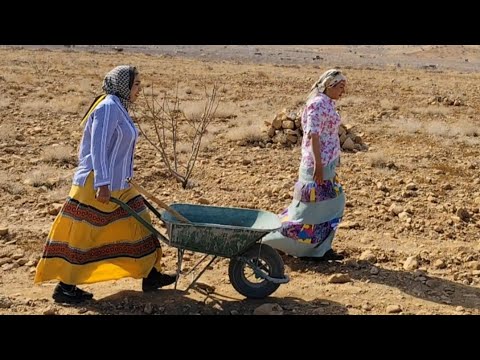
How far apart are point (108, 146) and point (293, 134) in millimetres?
6136

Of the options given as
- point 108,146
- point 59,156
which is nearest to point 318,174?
point 108,146

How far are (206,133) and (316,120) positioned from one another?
6.16m

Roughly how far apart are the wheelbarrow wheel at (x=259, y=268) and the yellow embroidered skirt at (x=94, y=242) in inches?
24.4

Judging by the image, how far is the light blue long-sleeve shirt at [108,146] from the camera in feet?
13.0

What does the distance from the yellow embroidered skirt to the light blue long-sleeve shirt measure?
0.36ft

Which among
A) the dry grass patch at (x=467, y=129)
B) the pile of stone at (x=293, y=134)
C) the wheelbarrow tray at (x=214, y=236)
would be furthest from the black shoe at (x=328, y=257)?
the dry grass patch at (x=467, y=129)

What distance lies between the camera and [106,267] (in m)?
4.23

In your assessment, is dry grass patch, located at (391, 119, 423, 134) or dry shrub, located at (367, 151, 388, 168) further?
dry grass patch, located at (391, 119, 423, 134)

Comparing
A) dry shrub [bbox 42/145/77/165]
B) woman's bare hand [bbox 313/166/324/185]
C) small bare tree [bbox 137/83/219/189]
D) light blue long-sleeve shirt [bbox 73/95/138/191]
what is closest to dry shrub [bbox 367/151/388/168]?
small bare tree [bbox 137/83/219/189]

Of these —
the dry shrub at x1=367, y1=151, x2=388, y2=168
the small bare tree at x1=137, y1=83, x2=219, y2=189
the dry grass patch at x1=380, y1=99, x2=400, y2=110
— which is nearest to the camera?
the small bare tree at x1=137, y1=83, x2=219, y2=189

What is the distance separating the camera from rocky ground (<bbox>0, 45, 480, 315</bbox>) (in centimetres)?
446

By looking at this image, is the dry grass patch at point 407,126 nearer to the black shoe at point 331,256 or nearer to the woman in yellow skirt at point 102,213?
the black shoe at point 331,256

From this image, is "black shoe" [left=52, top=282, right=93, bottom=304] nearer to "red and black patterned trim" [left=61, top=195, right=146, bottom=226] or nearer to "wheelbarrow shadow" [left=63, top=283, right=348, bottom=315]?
"wheelbarrow shadow" [left=63, top=283, right=348, bottom=315]

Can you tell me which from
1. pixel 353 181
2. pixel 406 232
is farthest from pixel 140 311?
pixel 353 181
